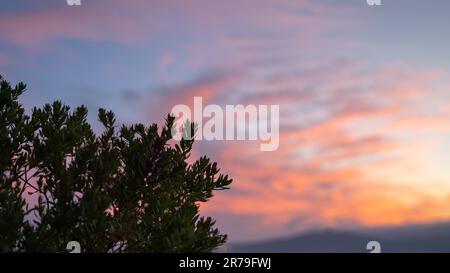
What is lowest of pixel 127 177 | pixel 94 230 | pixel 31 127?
pixel 94 230

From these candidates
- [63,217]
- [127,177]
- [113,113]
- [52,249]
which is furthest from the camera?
[113,113]

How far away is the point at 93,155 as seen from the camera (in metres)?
9.84

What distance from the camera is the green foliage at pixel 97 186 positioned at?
8.41 metres

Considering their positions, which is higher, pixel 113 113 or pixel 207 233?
pixel 113 113

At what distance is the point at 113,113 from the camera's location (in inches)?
521

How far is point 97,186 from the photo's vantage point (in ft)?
32.5

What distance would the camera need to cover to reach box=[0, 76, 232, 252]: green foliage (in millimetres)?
8414

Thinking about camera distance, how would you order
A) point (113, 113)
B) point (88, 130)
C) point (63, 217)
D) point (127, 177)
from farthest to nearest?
1. point (113, 113)
2. point (88, 130)
3. point (127, 177)
4. point (63, 217)
